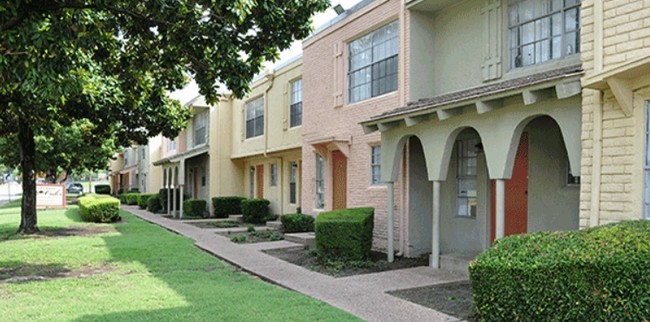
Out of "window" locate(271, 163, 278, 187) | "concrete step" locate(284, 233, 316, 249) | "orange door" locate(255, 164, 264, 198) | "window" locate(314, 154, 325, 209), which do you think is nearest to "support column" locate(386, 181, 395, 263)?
"concrete step" locate(284, 233, 316, 249)

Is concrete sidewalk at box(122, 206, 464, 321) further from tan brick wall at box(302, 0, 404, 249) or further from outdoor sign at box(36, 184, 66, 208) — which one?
outdoor sign at box(36, 184, 66, 208)

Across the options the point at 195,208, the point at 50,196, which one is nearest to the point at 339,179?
the point at 195,208

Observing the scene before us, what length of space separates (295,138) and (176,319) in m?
12.8

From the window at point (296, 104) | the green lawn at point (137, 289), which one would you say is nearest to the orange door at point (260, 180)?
the window at point (296, 104)

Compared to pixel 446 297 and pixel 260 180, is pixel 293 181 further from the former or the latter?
pixel 446 297

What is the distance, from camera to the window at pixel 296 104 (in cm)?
1877

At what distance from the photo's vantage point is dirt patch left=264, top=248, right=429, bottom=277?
9922mm

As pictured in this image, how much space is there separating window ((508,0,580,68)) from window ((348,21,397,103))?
3119mm

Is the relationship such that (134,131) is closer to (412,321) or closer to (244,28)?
(244,28)

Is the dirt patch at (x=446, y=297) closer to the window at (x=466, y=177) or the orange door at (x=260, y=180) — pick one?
the window at (x=466, y=177)

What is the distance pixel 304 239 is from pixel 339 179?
7.29ft

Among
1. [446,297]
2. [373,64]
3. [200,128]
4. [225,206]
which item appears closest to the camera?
[446,297]

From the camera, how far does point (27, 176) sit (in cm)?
1659

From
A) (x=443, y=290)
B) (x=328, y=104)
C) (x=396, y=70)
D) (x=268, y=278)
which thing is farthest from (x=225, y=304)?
(x=328, y=104)
